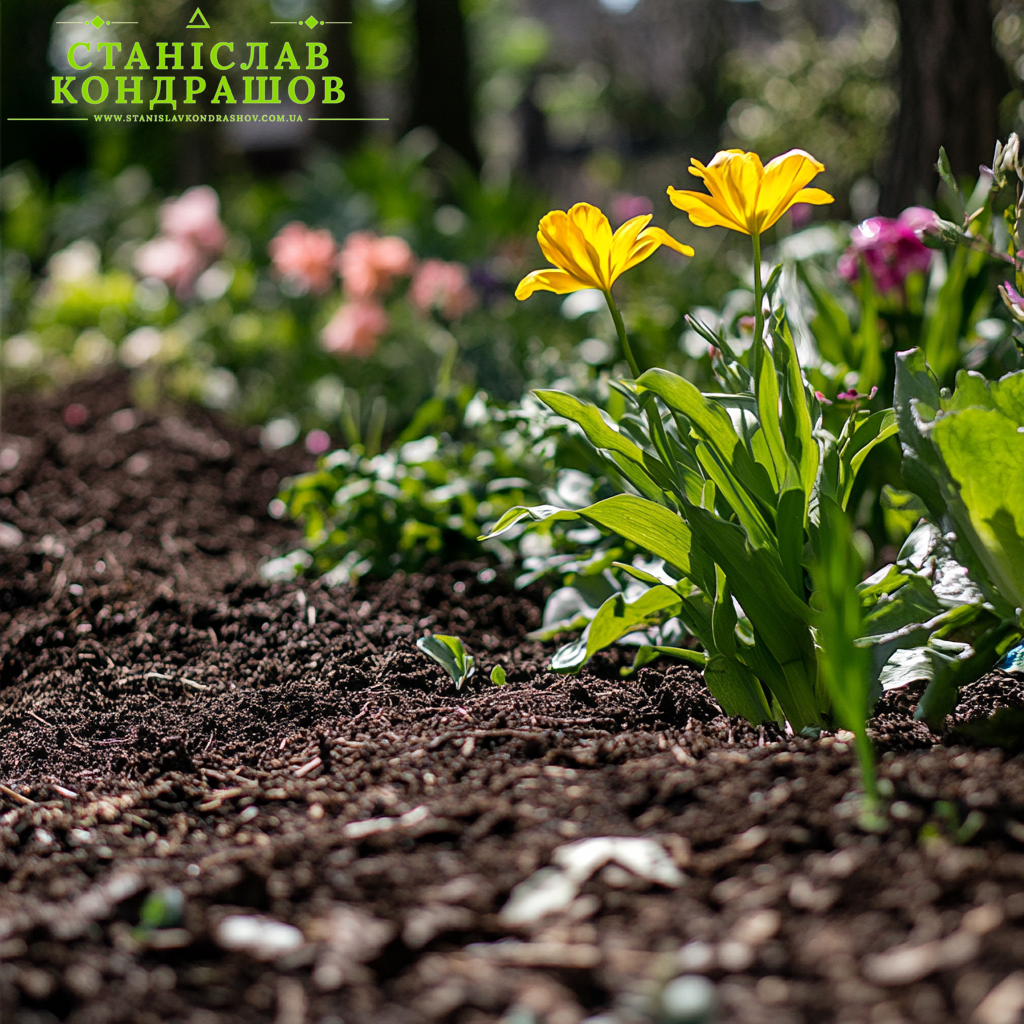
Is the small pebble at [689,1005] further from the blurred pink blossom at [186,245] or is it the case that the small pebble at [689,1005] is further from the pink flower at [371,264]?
the blurred pink blossom at [186,245]

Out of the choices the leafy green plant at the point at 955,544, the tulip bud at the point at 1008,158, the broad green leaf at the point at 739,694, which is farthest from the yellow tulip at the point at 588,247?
the broad green leaf at the point at 739,694

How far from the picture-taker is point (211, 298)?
17.9ft

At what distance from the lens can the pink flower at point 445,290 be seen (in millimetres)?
4070

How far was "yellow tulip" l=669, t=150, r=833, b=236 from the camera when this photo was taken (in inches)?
52.8

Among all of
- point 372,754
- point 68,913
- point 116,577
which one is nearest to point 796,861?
point 372,754

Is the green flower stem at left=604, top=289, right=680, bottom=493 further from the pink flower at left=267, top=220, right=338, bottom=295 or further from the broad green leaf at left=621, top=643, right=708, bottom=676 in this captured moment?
the pink flower at left=267, top=220, right=338, bottom=295

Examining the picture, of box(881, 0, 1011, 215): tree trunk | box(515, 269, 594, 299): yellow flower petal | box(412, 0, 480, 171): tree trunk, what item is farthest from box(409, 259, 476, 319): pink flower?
box(412, 0, 480, 171): tree trunk

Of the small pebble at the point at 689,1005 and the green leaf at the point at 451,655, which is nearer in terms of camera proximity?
the small pebble at the point at 689,1005

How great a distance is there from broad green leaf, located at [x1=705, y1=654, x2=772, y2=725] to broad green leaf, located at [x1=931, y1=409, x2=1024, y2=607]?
16.7 inches

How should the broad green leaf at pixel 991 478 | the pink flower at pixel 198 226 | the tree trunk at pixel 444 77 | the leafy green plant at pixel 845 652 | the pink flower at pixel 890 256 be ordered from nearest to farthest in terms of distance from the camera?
the leafy green plant at pixel 845 652
the broad green leaf at pixel 991 478
the pink flower at pixel 890 256
the pink flower at pixel 198 226
the tree trunk at pixel 444 77

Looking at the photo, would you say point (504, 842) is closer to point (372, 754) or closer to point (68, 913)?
point (372, 754)

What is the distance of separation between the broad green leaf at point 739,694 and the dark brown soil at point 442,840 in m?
0.03

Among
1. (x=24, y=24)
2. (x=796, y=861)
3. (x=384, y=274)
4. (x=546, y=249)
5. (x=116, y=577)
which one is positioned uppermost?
(x=24, y=24)

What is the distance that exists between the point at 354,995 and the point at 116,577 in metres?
1.81
